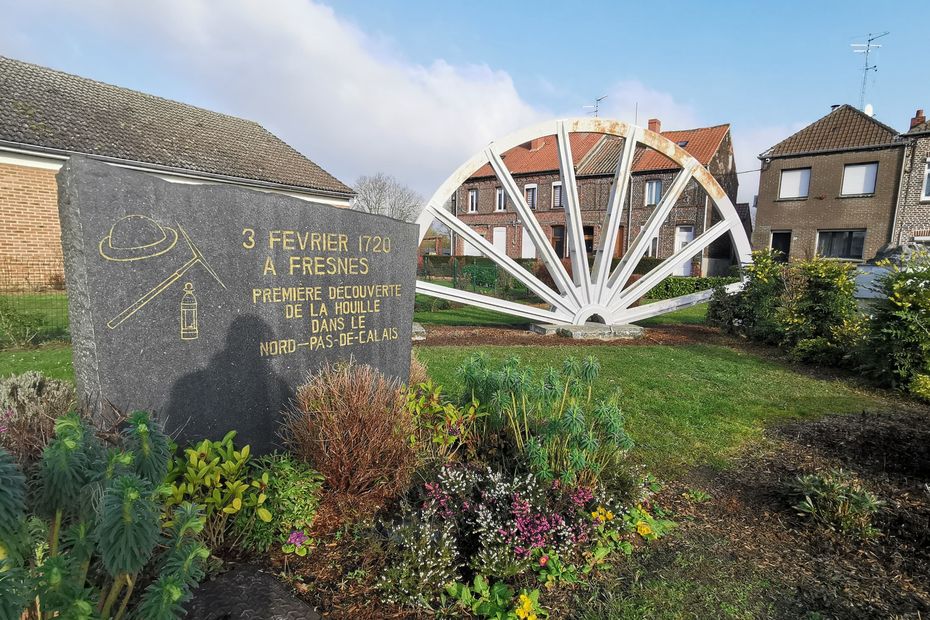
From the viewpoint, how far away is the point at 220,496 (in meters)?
2.67

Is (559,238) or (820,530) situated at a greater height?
(559,238)

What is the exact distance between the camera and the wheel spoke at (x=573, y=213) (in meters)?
10.7

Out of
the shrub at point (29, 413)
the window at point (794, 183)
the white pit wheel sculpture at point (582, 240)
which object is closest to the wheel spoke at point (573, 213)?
the white pit wheel sculpture at point (582, 240)

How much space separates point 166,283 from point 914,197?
30.2 m

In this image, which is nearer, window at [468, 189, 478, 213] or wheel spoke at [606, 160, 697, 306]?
wheel spoke at [606, 160, 697, 306]

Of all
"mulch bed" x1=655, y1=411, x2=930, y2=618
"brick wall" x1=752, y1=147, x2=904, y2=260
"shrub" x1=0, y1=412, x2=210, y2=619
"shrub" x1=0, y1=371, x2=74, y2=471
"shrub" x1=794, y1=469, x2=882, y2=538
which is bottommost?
"mulch bed" x1=655, y1=411, x2=930, y2=618

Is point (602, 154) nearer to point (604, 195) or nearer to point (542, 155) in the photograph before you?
point (604, 195)

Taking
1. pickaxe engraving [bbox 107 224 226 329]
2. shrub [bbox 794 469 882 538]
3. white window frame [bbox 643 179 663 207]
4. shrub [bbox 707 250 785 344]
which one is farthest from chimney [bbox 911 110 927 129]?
pickaxe engraving [bbox 107 224 226 329]

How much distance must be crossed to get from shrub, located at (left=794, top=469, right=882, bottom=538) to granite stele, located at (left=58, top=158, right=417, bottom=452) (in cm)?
361

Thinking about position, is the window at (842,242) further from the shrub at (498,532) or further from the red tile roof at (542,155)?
the shrub at (498,532)

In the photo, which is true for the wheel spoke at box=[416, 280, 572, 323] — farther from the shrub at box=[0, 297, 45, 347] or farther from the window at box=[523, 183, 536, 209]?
the window at box=[523, 183, 536, 209]

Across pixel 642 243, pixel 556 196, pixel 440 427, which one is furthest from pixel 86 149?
pixel 556 196

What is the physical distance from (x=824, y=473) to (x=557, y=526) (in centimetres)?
235

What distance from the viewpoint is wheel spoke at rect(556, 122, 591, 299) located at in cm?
1070
